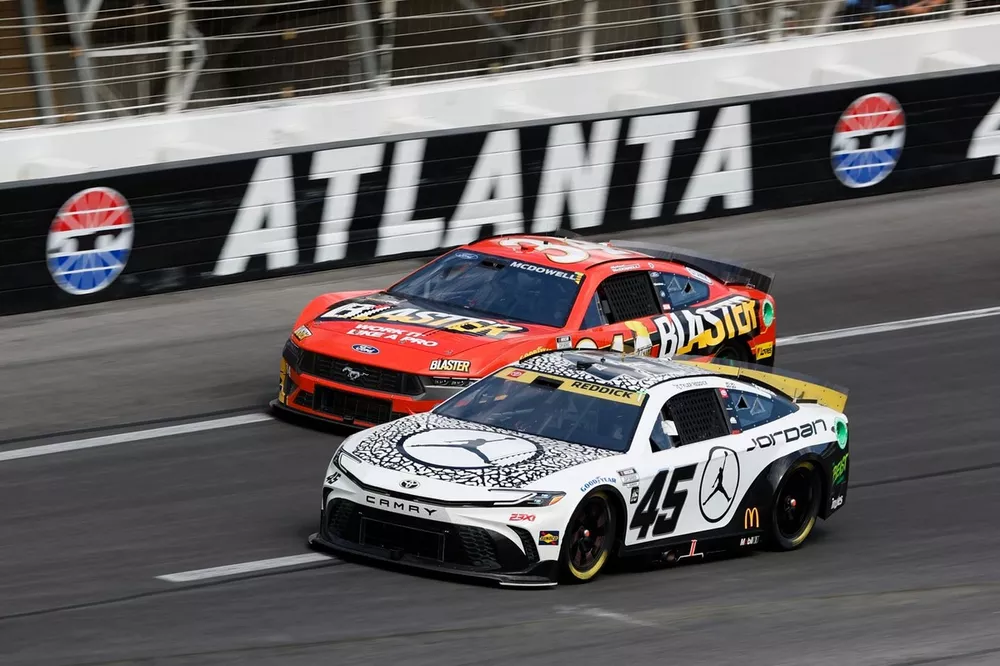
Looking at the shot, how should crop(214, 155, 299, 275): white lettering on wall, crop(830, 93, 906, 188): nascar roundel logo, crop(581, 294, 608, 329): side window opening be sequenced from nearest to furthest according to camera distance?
crop(581, 294, 608, 329): side window opening, crop(214, 155, 299, 275): white lettering on wall, crop(830, 93, 906, 188): nascar roundel logo

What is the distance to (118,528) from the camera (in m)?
10.0

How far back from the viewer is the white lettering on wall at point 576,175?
18.2m

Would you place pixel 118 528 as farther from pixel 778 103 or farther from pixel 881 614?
pixel 778 103

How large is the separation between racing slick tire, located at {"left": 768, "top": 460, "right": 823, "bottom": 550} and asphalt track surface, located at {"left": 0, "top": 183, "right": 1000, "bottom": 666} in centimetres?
18

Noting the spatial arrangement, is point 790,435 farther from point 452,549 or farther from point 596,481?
point 452,549

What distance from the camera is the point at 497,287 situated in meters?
12.8

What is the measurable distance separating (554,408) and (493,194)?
8331 millimetres

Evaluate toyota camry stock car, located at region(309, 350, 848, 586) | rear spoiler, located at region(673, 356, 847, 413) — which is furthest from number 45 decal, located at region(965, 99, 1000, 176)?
toyota camry stock car, located at region(309, 350, 848, 586)

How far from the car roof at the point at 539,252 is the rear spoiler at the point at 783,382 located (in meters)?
2.10

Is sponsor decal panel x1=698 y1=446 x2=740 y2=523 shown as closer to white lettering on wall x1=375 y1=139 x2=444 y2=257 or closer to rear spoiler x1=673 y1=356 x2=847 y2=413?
rear spoiler x1=673 y1=356 x2=847 y2=413

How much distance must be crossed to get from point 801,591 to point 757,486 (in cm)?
80

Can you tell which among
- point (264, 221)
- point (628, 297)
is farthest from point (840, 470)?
point (264, 221)

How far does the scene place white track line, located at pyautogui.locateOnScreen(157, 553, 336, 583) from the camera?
907 centimetres

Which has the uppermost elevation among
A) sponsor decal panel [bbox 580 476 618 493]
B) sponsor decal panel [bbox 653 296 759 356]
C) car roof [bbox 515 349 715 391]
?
car roof [bbox 515 349 715 391]
